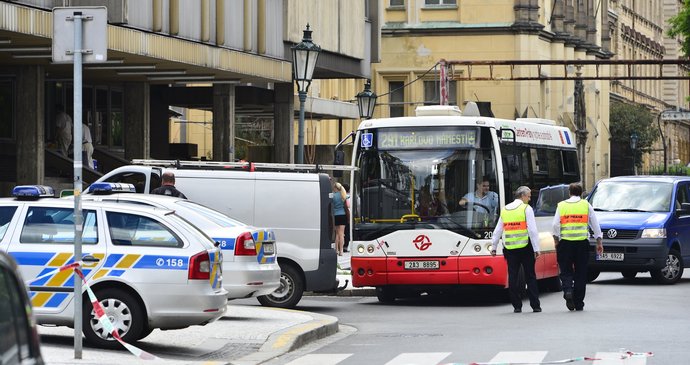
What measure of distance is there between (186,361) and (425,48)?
55175 millimetres

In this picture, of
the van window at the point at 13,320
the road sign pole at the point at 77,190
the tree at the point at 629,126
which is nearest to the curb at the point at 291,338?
the road sign pole at the point at 77,190

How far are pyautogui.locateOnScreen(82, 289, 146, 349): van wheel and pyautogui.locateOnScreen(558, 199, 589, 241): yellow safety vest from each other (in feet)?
27.4

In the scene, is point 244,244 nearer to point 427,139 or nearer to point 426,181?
point 426,181

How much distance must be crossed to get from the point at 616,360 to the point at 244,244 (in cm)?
497

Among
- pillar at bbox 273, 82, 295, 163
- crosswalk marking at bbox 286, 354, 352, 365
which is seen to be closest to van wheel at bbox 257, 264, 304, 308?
crosswalk marking at bbox 286, 354, 352, 365

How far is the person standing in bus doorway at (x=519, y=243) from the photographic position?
20.5 meters

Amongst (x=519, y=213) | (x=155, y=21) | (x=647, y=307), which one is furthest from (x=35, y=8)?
(x=647, y=307)

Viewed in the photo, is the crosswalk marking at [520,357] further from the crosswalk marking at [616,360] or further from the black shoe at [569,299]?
the black shoe at [569,299]

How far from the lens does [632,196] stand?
28.0 m

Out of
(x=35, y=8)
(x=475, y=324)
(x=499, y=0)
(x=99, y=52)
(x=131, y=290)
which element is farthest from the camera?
(x=499, y=0)

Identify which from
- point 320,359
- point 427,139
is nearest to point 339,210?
point 427,139

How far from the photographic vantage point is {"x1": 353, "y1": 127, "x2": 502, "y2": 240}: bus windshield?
22.1 meters

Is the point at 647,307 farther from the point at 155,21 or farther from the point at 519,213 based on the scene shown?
the point at 155,21

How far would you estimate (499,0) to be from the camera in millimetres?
67438
